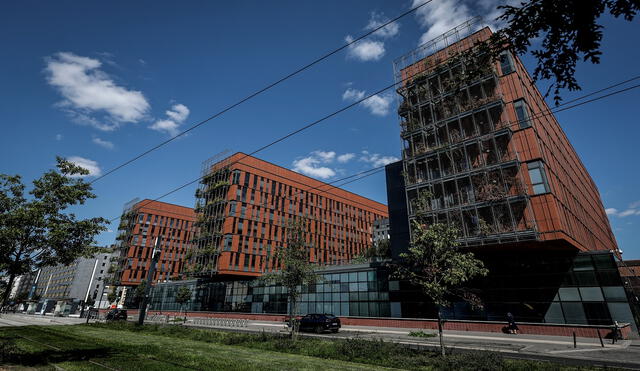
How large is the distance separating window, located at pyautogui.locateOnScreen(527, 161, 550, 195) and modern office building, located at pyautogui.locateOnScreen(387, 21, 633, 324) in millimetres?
70

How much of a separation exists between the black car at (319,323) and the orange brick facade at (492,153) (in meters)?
13.3

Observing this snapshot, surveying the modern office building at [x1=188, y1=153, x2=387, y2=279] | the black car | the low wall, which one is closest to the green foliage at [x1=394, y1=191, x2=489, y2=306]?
the low wall

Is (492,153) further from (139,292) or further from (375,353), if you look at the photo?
(139,292)

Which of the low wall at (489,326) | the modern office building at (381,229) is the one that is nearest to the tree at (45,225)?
the low wall at (489,326)

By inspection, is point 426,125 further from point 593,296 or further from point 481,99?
point 593,296

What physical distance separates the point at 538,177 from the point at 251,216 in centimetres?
4537

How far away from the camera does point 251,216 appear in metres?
58.9

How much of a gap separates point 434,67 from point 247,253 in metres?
41.2

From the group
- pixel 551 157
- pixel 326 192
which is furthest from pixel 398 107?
pixel 326 192

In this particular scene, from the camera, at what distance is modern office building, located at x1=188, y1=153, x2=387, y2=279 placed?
53.8 m

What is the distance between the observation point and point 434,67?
35.0 m

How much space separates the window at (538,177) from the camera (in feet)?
84.5

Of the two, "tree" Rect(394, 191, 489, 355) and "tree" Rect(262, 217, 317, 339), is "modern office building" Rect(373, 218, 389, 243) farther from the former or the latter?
"tree" Rect(394, 191, 489, 355)

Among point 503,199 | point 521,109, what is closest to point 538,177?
point 503,199
